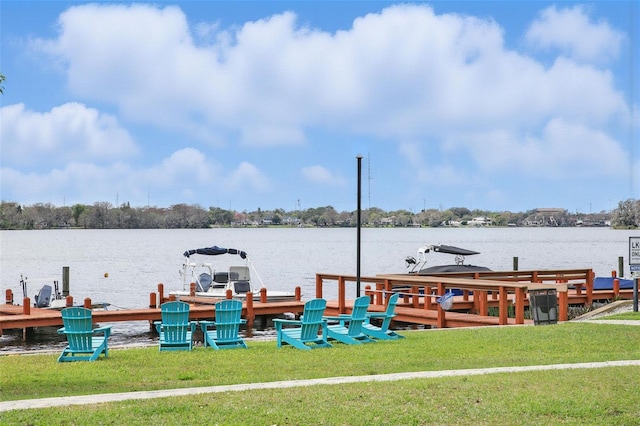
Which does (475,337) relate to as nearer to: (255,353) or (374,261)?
(255,353)

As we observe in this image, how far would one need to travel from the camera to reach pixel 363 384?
37.0 ft

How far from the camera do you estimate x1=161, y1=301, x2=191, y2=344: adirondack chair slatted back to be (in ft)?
52.3

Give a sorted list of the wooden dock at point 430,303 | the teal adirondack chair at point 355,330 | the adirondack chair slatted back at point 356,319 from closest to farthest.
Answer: the teal adirondack chair at point 355,330, the adirondack chair slatted back at point 356,319, the wooden dock at point 430,303

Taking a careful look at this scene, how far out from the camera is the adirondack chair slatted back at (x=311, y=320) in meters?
16.3

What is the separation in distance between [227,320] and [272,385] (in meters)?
5.13

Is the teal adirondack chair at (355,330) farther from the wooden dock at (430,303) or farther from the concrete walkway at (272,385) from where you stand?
the wooden dock at (430,303)

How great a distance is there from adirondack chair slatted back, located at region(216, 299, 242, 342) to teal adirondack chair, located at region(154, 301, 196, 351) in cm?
54

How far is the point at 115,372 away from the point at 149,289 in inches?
1705

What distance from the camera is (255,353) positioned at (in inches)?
608

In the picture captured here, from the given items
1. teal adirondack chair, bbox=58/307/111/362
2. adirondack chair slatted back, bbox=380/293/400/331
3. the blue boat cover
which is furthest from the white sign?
teal adirondack chair, bbox=58/307/111/362

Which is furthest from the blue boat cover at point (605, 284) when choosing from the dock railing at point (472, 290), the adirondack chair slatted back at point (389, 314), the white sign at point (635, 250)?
the adirondack chair slatted back at point (389, 314)

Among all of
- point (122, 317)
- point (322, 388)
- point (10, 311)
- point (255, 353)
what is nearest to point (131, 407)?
point (322, 388)

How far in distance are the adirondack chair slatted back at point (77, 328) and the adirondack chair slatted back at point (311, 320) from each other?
3.80 meters

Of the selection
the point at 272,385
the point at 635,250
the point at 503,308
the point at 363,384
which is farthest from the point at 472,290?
the point at 272,385
